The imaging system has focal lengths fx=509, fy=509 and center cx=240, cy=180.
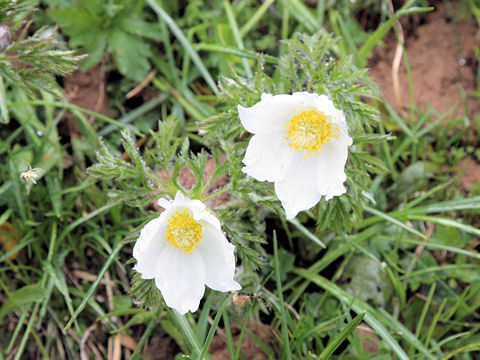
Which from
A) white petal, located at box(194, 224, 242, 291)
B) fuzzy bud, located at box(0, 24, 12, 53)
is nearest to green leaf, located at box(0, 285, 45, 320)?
white petal, located at box(194, 224, 242, 291)

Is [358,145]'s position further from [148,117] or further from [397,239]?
[148,117]

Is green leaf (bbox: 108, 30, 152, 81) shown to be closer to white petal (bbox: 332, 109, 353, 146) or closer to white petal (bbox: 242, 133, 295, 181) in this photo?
white petal (bbox: 242, 133, 295, 181)

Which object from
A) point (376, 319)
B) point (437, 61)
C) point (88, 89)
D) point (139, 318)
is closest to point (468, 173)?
A: point (437, 61)

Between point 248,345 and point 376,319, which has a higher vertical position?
point 376,319

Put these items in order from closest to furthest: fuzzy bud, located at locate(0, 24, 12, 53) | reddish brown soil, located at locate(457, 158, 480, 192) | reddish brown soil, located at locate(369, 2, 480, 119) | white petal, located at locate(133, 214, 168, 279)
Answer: white petal, located at locate(133, 214, 168, 279) → fuzzy bud, located at locate(0, 24, 12, 53) → reddish brown soil, located at locate(457, 158, 480, 192) → reddish brown soil, located at locate(369, 2, 480, 119)

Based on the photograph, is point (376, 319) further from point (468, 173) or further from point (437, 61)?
point (437, 61)
